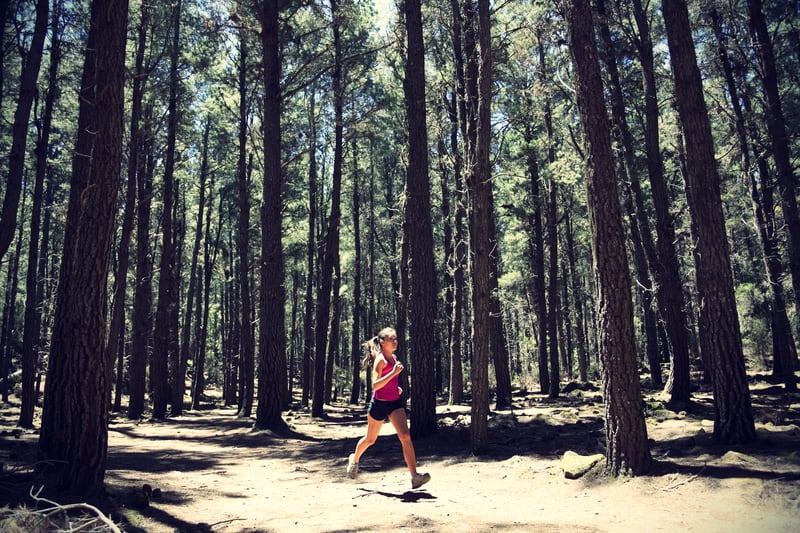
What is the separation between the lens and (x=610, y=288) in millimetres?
6465

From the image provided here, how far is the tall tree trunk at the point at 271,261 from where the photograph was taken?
42.3 feet

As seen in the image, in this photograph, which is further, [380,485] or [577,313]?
[577,313]

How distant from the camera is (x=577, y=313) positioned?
2633 centimetres

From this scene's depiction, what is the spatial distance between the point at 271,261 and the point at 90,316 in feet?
25.8

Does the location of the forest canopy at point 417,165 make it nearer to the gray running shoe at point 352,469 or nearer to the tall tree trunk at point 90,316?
the tall tree trunk at point 90,316

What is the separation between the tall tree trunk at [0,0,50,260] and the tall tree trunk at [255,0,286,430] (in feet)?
17.0

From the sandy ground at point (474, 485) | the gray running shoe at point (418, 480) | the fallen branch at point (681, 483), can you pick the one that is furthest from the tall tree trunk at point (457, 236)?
the fallen branch at point (681, 483)

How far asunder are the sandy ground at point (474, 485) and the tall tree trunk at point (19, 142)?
370 centimetres

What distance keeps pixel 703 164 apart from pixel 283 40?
38.3 feet

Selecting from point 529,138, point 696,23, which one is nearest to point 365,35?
point 529,138

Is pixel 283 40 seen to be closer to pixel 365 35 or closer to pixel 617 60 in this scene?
pixel 365 35

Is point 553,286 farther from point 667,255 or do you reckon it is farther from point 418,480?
point 418,480

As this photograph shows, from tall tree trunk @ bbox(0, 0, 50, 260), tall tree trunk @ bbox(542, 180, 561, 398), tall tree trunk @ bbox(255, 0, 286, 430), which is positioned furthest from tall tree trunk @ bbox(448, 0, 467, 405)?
tall tree trunk @ bbox(0, 0, 50, 260)

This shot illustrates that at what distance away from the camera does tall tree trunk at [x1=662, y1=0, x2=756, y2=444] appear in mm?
7082
